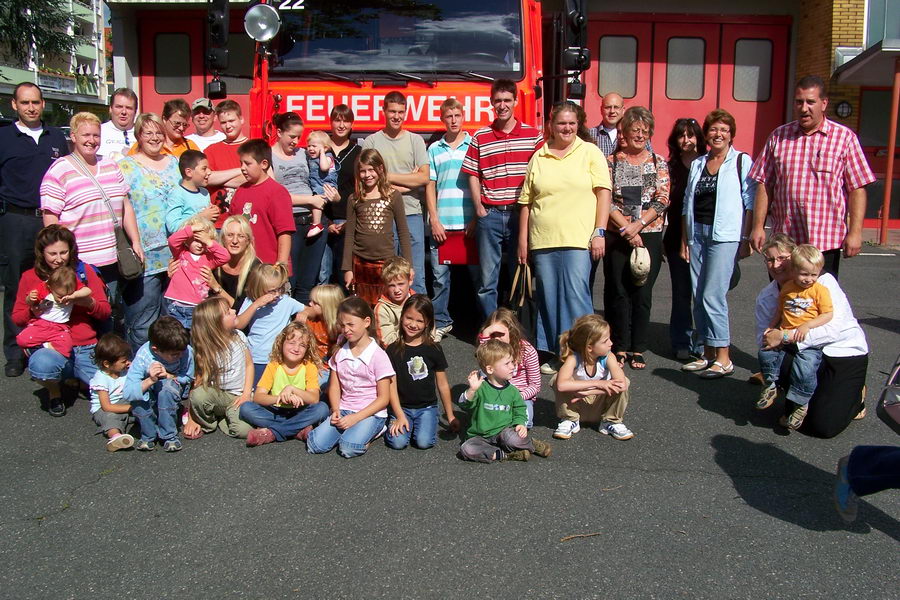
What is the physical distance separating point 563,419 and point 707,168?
7.83 ft

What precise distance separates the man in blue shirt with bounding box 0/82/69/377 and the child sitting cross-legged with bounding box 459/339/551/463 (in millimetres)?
3665

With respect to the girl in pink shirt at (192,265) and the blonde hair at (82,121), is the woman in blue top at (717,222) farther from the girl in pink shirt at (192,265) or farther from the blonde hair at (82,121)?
the blonde hair at (82,121)

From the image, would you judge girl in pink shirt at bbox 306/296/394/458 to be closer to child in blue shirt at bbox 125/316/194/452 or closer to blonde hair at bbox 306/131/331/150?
child in blue shirt at bbox 125/316/194/452

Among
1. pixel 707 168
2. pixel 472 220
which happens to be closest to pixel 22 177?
pixel 472 220

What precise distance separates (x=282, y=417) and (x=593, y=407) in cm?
181

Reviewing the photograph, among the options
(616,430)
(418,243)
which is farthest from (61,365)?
(616,430)

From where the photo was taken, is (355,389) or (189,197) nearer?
(355,389)

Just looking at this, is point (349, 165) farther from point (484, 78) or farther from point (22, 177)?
point (22, 177)

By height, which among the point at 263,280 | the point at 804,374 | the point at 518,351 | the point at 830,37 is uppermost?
the point at 830,37

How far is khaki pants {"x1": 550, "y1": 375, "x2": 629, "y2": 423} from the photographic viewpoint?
511 centimetres

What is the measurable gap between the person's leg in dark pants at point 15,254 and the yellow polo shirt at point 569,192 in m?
3.69

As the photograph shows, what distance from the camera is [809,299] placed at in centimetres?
524

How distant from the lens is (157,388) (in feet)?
16.3

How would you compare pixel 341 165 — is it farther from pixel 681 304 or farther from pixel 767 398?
pixel 767 398
